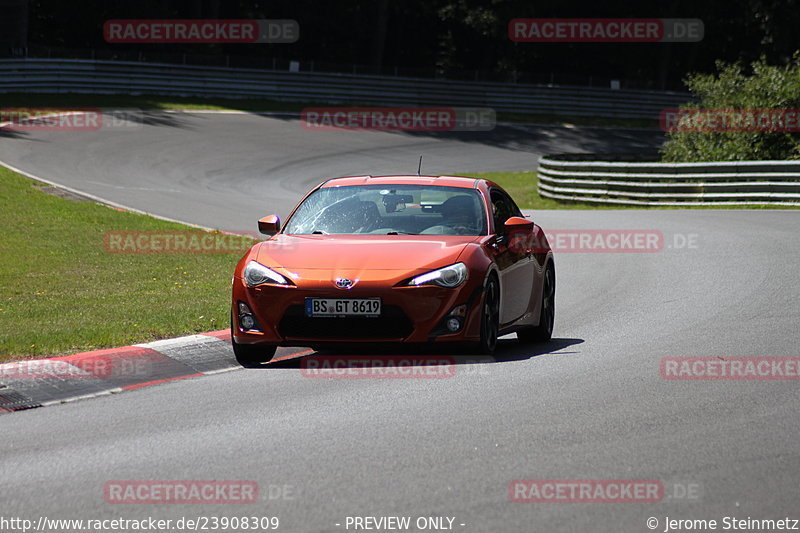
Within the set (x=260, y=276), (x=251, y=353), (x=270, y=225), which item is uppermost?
(x=270, y=225)

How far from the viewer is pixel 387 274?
29.0ft

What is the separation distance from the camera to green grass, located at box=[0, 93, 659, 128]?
148 ft

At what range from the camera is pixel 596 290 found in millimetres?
14234

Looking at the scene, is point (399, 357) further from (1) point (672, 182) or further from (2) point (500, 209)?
(1) point (672, 182)

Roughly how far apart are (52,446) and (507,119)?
169ft

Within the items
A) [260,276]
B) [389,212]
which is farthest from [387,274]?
[389,212]

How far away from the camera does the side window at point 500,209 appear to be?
10.4 metres

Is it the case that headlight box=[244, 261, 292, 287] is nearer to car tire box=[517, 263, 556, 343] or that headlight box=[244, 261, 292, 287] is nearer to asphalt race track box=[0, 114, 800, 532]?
asphalt race track box=[0, 114, 800, 532]

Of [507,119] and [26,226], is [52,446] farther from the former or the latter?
[507,119]

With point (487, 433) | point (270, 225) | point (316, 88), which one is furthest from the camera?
point (316, 88)

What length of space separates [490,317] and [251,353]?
181 centimetres

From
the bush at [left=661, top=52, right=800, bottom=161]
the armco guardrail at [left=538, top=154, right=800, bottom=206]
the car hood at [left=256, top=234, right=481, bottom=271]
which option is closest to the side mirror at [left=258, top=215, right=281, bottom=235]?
the car hood at [left=256, top=234, right=481, bottom=271]

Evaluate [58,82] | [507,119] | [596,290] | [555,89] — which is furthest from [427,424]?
[555,89]

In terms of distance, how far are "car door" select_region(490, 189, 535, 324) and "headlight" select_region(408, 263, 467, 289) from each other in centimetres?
70
